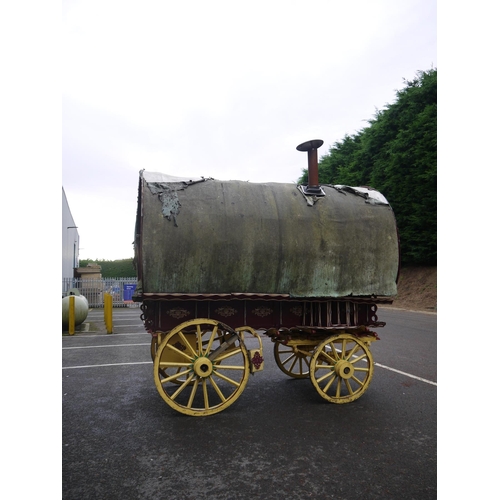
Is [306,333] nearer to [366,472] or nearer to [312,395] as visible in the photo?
[312,395]

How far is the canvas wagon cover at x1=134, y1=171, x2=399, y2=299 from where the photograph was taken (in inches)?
188

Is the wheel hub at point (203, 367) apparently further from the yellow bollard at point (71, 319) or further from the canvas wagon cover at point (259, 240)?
the yellow bollard at point (71, 319)

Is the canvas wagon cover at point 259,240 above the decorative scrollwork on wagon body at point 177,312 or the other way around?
above

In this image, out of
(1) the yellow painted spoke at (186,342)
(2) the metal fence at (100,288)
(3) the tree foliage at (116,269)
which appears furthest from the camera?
(3) the tree foliage at (116,269)

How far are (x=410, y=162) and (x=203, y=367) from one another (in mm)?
20343

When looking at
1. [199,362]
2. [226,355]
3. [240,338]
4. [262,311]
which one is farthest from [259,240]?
[199,362]

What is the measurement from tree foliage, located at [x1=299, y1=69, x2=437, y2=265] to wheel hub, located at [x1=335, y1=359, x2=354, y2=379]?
1645 cm

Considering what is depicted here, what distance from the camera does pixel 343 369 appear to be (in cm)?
531

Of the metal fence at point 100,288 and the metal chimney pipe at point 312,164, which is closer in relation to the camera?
the metal chimney pipe at point 312,164

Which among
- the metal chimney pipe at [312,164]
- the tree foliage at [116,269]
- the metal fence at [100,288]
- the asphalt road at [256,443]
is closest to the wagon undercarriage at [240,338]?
the asphalt road at [256,443]

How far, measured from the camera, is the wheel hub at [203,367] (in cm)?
478

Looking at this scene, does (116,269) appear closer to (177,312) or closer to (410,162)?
(410,162)

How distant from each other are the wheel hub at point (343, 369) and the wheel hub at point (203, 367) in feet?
5.79

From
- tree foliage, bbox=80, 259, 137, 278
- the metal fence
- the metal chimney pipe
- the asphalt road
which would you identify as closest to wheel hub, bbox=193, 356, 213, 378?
the asphalt road
